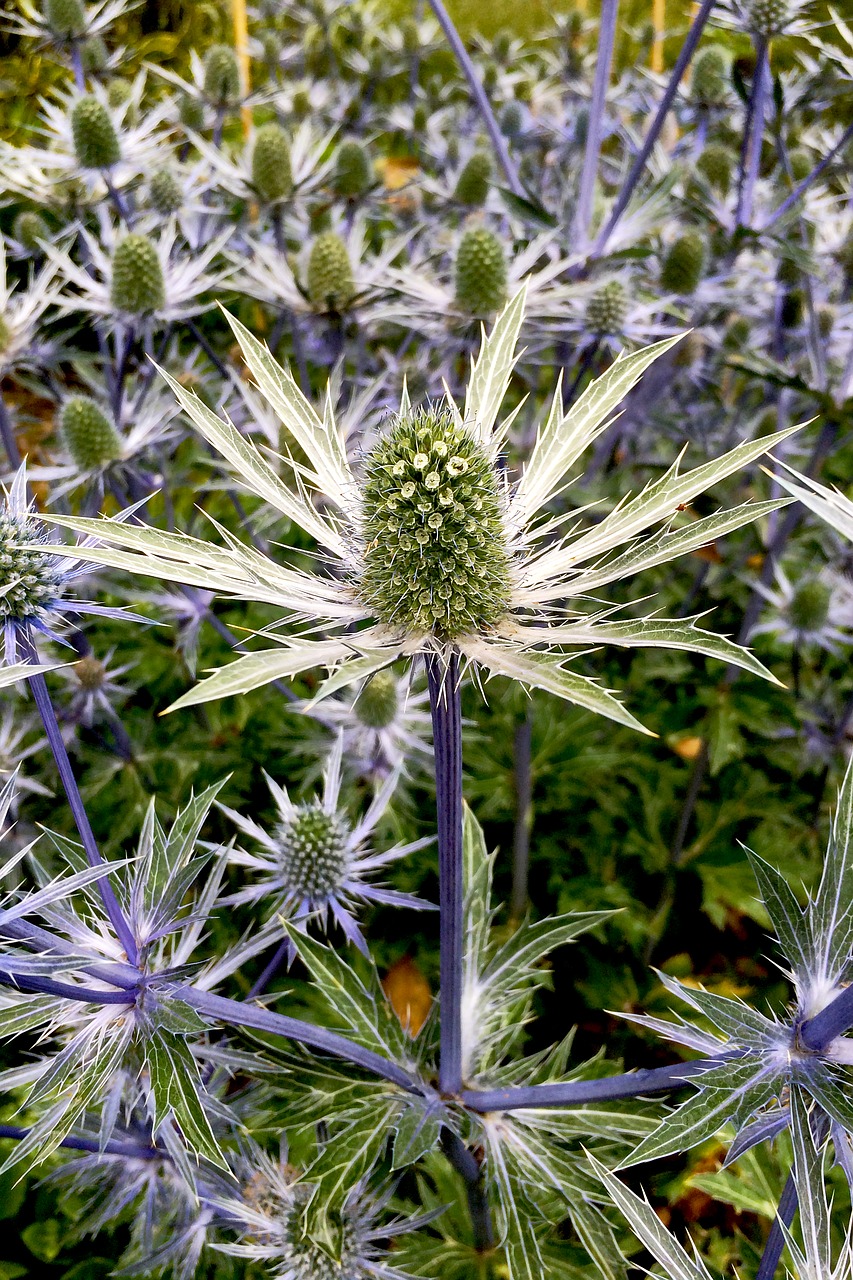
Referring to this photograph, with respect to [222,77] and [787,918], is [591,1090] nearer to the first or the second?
[787,918]

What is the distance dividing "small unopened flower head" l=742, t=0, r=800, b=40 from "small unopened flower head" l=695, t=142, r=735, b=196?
19.7 inches

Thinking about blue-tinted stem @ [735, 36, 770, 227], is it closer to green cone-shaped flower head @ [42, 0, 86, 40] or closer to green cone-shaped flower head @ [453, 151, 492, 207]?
green cone-shaped flower head @ [453, 151, 492, 207]

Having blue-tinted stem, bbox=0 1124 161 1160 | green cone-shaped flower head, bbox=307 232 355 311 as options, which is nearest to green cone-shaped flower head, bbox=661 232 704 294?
green cone-shaped flower head, bbox=307 232 355 311

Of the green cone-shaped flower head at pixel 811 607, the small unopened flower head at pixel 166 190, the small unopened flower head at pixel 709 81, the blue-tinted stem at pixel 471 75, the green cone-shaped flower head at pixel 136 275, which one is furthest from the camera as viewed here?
the small unopened flower head at pixel 709 81

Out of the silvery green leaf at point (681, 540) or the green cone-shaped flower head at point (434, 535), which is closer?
the silvery green leaf at point (681, 540)

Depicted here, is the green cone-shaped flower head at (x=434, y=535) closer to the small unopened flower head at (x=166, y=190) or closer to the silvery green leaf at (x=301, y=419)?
the silvery green leaf at (x=301, y=419)

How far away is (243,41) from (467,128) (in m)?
0.85

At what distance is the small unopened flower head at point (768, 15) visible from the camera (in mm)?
1650

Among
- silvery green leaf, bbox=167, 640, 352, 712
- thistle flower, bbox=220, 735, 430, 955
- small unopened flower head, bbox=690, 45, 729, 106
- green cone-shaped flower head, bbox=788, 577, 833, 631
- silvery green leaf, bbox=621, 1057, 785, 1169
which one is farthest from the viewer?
small unopened flower head, bbox=690, 45, 729, 106

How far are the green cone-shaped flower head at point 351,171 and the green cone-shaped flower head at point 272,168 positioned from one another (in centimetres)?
20

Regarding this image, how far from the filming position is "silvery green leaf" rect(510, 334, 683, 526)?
2.39 feet

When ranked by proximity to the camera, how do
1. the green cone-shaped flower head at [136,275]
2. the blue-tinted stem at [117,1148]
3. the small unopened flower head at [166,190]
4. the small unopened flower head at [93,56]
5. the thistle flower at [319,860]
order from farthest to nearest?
the small unopened flower head at [93,56], the small unopened flower head at [166,190], the green cone-shaped flower head at [136,275], the thistle flower at [319,860], the blue-tinted stem at [117,1148]

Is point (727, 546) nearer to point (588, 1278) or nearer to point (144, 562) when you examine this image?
point (588, 1278)

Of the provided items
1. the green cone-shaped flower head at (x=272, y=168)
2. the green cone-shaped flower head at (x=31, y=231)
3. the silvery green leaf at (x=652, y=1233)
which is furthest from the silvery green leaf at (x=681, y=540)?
the green cone-shaped flower head at (x=31, y=231)
